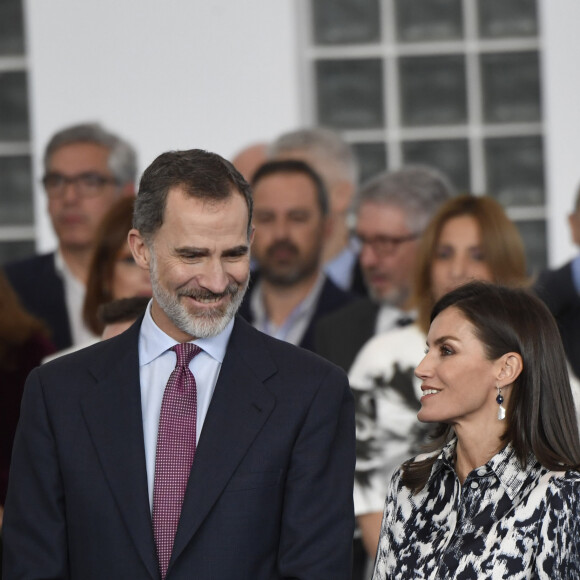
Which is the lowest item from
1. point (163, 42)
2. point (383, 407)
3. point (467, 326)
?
point (383, 407)

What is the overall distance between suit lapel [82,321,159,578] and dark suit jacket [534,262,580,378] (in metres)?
2.25

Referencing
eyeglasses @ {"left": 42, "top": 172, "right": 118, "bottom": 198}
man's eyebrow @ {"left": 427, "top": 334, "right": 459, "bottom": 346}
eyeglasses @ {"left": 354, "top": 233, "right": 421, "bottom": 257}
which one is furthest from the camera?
eyeglasses @ {"left": 42, "top": 172, "right": 118, "bottom": 198}

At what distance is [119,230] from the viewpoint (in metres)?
5.19

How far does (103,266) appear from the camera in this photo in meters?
5.20

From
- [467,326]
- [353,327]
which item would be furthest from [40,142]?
[467,326]

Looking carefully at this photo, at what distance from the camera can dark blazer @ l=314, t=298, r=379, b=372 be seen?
17.7ft

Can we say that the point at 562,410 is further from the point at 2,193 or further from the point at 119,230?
the point at 2,193

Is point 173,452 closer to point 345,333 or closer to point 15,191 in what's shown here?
point 345,333

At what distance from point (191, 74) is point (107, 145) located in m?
1.36

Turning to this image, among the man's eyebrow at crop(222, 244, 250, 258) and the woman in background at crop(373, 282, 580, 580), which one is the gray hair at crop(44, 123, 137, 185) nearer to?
the woman in background at crop(373, 282, 580, 580)

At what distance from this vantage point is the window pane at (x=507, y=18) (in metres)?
7.63

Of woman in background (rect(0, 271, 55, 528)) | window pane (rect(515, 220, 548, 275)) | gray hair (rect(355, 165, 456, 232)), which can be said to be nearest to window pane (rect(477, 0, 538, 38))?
window pane (rect(515, 220, 548, 275))

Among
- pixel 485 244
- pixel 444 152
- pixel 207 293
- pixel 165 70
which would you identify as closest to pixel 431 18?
pixel 444 152

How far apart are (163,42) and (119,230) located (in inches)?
104
